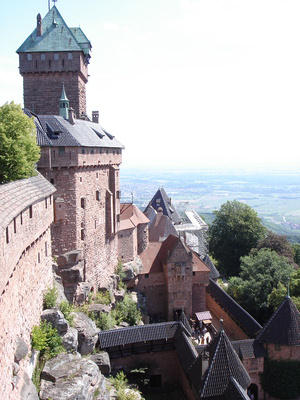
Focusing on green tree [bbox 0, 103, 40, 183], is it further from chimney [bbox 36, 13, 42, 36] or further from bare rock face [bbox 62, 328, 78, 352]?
chimney [bbox 36, 13, 42, 36]

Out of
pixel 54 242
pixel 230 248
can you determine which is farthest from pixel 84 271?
pixel 230 248

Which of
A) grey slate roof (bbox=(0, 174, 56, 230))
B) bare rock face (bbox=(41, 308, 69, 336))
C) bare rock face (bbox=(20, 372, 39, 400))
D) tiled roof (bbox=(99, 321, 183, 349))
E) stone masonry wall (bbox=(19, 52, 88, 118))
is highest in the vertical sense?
stone masonry wall (bbox=(19, 52, 88, 118))

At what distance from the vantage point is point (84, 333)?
17.9 m

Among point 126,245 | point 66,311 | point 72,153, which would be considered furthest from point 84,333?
point 126,245

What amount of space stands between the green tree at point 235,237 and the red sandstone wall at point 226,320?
1395 centimetres

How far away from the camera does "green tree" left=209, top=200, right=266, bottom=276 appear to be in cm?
4434

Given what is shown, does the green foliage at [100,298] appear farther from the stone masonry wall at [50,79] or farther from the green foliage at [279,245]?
the green foliage at [279,245]

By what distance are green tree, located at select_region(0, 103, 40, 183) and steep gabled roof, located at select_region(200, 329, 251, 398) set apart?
38.7ft

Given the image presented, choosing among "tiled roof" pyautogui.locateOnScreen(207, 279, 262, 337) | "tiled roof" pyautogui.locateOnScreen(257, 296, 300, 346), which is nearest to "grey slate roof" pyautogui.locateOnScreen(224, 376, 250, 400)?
"tiled roof" pyautogui.locateOnScreen(257, 296, 300, 346)

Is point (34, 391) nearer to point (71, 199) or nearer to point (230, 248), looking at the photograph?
point (71, 199)

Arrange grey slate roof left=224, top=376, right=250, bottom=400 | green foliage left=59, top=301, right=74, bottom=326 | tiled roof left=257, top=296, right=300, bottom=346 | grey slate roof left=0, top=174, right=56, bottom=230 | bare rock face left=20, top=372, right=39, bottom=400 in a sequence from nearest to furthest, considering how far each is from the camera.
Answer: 1. grey slate roof left=0, top=174, right=56, bottom=230
2. bare rock face left=20, top=372, right=39, bottom=400
3. grey slate roof left=224, top=376, right=250, bottom=400
4. green foliage left=59, top=301, right=74, bottom=326
5. tiled roof left=257, top=296, right=300, bottom=346

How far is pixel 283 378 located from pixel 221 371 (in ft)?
18.8

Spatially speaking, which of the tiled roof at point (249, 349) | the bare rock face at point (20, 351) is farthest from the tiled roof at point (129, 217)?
the bare rock face at point (20, 351)

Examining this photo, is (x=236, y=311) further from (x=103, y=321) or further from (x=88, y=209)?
(x=88, y=209)
